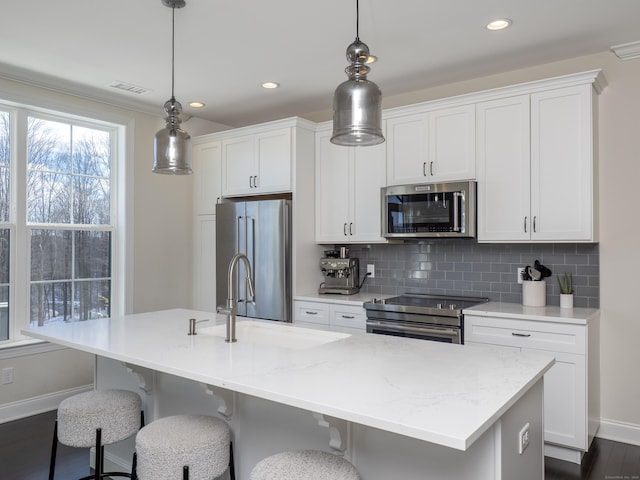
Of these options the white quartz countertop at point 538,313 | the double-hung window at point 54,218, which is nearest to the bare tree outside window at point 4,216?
the double-hung window at point 54,218

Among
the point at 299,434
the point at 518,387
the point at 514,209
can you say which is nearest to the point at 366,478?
the point at 299,434

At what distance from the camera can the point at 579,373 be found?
2.93m

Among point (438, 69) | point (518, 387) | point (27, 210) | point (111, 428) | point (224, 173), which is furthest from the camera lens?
point (224, 173)

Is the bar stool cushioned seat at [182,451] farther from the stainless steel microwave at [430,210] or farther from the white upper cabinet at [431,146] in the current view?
the white upper cabinet at [431,146]

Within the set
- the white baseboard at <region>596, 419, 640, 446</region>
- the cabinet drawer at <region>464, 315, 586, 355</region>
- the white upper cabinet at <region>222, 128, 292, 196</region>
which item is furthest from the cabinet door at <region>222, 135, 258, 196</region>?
the white baseboard at <region>596, 419, 640, 446</region>

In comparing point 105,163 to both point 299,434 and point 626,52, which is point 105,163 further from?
point 626,52

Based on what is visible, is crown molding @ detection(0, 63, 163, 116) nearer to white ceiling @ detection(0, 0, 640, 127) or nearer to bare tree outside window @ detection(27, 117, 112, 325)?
white ceiling @ detection(0, 0, 640, 127)

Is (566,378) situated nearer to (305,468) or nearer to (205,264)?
(305,468)

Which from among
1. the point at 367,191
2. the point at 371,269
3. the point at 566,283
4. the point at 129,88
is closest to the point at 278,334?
the point at 367,191

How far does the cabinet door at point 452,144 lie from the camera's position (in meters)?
3.60

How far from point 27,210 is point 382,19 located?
3150mm

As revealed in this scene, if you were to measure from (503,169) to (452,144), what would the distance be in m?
0.43

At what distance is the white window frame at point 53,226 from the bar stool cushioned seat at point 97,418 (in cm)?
197

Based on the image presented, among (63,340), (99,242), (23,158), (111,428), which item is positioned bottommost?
(111,428)
